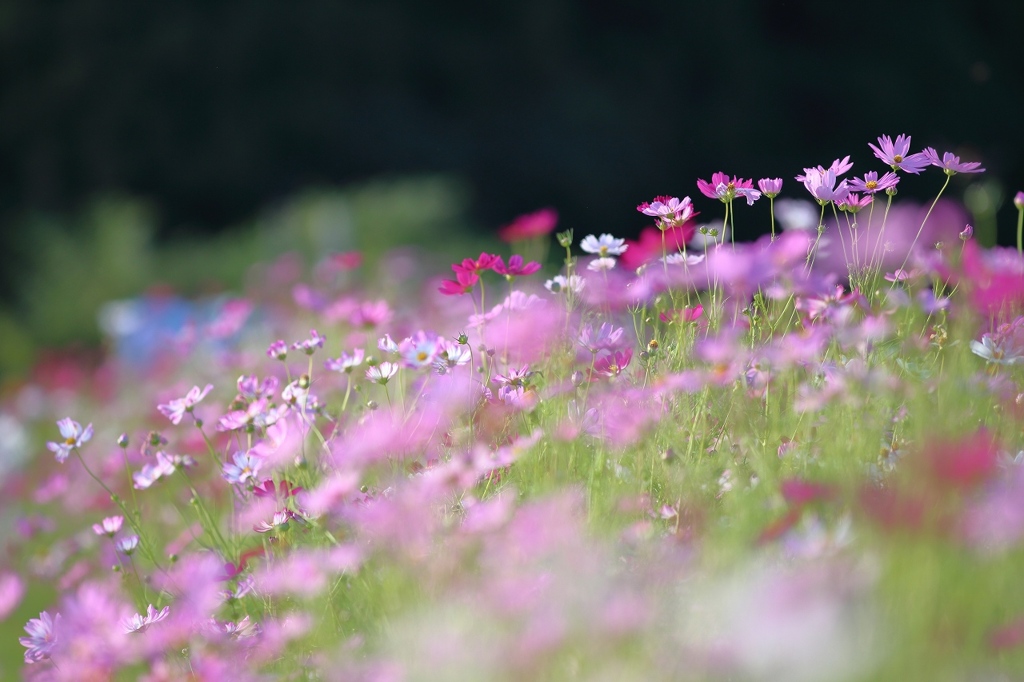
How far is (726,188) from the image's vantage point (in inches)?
55.9

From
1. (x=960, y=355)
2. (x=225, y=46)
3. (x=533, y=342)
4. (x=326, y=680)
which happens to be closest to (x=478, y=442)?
(x=533, y=342)

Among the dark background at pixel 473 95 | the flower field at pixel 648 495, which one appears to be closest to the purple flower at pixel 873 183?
the flower field at pixel 648 495

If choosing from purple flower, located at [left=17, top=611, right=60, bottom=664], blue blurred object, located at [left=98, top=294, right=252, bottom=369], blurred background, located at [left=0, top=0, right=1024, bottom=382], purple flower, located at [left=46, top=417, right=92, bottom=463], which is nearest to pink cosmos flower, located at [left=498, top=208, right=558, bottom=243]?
purple flower, located at [left=46, top=417, right=92, bottom=463]

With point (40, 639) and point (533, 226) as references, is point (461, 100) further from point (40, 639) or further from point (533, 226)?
point (40, 639)

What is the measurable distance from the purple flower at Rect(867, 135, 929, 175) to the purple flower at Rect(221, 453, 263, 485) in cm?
99

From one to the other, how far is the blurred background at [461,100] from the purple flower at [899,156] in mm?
7200

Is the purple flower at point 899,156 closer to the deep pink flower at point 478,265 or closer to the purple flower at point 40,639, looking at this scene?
the deep pink flower at point 478,265

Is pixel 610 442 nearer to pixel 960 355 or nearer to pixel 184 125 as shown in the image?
pixel 960 355

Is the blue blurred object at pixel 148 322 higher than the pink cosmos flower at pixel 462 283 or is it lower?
lower

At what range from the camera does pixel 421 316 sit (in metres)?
2.83

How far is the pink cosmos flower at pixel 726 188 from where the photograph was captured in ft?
4.63

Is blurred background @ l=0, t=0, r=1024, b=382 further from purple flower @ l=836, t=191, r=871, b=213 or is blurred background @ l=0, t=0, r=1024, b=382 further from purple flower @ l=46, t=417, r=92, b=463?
purple flower @ l=836, t=191, r=871, b=213

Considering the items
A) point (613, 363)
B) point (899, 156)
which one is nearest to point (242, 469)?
point (613, 363)

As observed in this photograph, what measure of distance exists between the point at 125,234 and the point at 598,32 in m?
6.60
